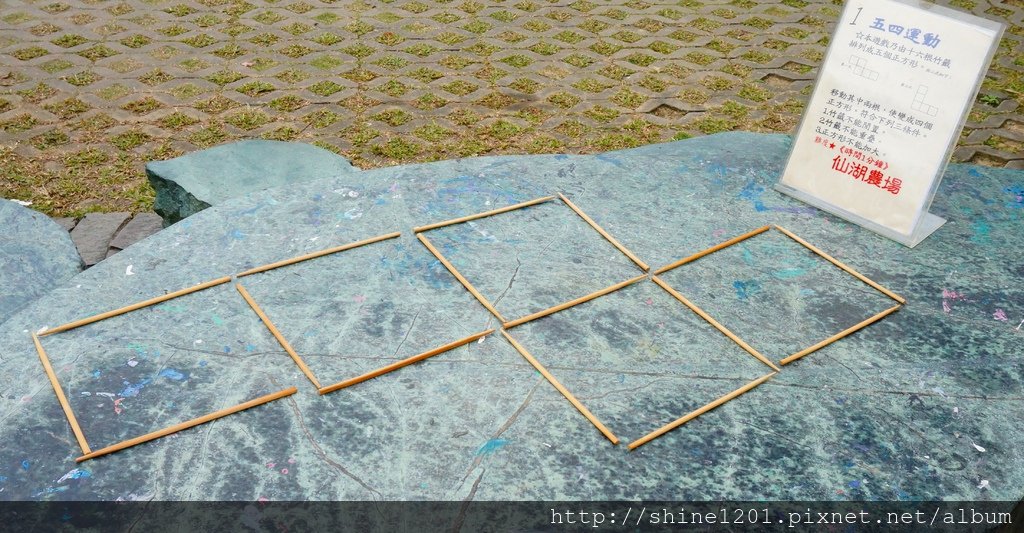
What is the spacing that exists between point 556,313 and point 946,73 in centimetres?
128

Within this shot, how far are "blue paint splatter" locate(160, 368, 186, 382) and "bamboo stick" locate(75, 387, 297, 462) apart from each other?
0.14m

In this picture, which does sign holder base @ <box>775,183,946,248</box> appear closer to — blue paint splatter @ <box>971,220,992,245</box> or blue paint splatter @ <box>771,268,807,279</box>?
blue paint splatter @ <box>971,220,992,245</box>

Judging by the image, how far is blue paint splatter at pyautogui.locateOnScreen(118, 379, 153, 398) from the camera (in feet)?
6.16

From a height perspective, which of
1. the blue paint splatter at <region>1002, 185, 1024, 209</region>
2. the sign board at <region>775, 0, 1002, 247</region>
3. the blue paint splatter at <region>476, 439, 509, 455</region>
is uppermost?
the sign board at <region>775, 0, 1002, 247</region>

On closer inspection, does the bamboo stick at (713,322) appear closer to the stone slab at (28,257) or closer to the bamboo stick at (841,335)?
the bamboo stick at (841,335)

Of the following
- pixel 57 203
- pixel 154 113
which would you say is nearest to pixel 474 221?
pixel 57 203

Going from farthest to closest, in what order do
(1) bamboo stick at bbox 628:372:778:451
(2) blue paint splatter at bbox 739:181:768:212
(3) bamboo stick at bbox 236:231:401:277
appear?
(2) blue paint splatter at bbox 739:181:768:212
(3) bamboo stick at bbox 236:231:401:277
(1) bamboo stick at bbox 628:372:778:451

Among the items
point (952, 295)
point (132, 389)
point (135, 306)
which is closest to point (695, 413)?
point (952, 295)

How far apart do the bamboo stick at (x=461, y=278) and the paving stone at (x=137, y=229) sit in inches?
62.4

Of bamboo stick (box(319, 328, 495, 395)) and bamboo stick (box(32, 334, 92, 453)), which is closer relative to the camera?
bamboo stick (box(32, 334, 92, 453))

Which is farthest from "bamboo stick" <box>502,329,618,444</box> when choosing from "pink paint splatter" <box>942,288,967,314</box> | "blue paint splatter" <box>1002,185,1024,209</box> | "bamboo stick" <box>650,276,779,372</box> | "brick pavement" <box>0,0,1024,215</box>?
"brick pavement" <box>0,0,1024,215</box>

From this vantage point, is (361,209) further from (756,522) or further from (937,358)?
(937,358)

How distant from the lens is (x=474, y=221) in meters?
2.53

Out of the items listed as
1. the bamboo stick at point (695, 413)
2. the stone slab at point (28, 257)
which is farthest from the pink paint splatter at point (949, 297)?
the stone slab at point (28, 257)
